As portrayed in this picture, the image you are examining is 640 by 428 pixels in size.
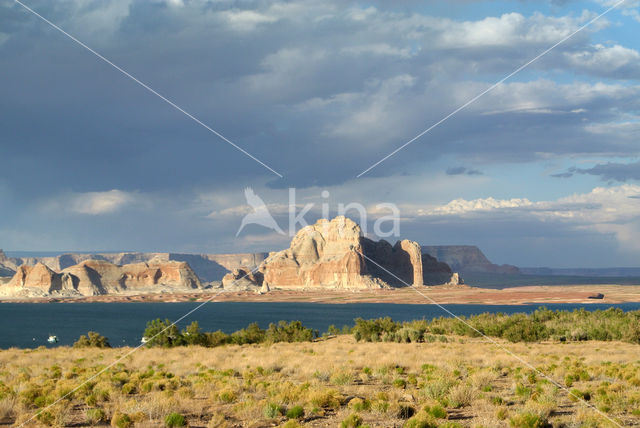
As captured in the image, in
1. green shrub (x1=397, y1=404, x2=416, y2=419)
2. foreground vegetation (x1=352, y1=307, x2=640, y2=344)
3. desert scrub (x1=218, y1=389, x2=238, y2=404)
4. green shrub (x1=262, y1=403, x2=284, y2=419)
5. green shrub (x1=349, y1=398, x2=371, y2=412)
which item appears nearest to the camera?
green shrub (x1=262, y1=403, x2=284, y2=419)

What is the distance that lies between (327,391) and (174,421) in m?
4.70

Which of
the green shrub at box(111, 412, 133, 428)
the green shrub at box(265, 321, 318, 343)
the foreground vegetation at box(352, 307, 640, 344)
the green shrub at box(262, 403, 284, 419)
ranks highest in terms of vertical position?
the green shrub at box(111, 412, 133, 428)

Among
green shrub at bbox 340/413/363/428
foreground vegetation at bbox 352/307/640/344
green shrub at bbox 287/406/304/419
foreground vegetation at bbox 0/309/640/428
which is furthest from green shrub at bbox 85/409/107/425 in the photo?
foreground vegetation at bbox 352/307/640/344

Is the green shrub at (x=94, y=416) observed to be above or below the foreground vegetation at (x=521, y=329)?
above

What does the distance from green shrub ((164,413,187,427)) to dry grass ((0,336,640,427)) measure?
0.37m

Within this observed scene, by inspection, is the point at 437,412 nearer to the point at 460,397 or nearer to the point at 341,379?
the point at 460,397

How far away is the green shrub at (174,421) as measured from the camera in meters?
13.1

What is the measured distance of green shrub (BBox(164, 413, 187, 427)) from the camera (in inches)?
515

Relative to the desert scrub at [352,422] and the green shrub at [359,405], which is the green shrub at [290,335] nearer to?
the green shrub at [359,405]

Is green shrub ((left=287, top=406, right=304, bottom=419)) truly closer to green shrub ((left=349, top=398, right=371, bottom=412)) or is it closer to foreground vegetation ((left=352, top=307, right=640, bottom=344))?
green shrub ((left=349, top=398, right=371, bottom=412))

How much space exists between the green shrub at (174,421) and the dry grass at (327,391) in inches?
14.4

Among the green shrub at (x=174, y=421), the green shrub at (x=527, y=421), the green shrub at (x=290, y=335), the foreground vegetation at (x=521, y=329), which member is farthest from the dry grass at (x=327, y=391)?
the green shrub at (x=290, y=335)

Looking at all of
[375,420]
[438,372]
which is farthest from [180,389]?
[438,372]

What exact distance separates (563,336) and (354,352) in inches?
763
